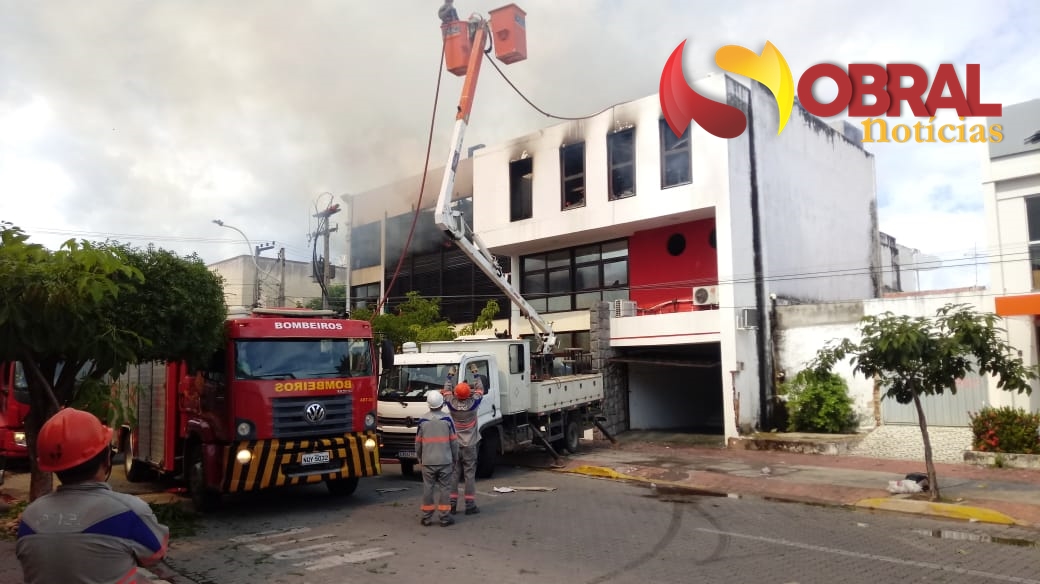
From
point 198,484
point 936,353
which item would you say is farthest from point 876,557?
point 198,484

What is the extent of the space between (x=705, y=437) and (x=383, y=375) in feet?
31.2

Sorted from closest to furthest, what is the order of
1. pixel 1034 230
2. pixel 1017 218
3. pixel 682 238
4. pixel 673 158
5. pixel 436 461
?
pixel 436 461 → pixel 1034 230 → pixel 1017 218 → pixel 673 158 → pixel 682 238

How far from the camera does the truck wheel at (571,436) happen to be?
1545 cm

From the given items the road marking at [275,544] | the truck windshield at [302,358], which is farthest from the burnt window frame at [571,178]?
the road marking at [275,544]

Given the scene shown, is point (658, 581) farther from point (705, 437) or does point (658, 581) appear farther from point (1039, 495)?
point (705, 437)

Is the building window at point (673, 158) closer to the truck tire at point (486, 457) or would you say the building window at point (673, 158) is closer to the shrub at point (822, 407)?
the shrub at point (822, 407)

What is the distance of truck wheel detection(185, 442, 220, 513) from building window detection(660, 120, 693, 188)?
41.4 feet

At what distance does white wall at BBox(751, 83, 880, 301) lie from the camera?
18.7 meters

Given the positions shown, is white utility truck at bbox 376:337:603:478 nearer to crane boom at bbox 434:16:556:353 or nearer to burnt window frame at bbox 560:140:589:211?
crane boom at bbox 434:16:556:353

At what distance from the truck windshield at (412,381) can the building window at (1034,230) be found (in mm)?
10979

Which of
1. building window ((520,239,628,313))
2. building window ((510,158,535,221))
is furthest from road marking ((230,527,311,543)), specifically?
building window ((510,158,535,221))

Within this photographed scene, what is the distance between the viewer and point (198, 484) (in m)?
9.34

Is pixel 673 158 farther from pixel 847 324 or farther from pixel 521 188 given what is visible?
pixel 847 324

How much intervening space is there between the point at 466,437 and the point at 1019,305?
1022 cm
